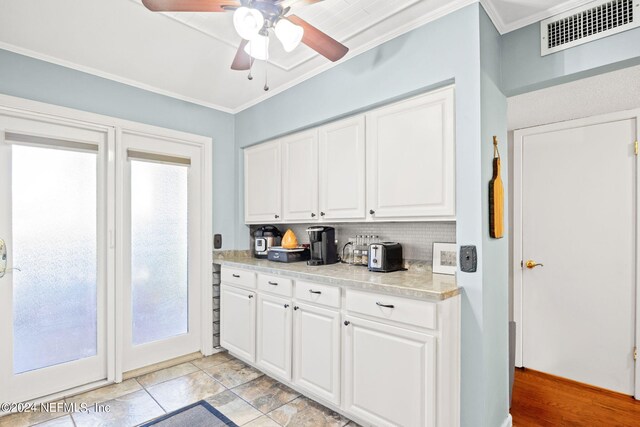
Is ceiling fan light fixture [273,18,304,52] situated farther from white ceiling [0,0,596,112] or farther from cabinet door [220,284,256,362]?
cabinet door [220,284,256,362]

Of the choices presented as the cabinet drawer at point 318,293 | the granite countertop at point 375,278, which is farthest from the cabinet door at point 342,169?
the cabinet drawer at point 318,293

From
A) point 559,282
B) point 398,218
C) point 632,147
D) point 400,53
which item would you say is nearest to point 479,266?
point 398,218

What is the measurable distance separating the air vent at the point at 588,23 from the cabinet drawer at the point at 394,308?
161cm

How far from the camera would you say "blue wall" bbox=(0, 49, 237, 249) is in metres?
2.38

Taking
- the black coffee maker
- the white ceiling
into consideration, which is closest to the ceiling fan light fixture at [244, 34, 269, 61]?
the white ceiling

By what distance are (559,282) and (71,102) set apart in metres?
4.24

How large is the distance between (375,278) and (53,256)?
239 centimetres

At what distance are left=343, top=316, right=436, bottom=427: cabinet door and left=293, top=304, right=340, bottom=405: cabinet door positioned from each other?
87 millimetres

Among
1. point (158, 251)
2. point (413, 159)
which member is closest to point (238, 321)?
point (158, 251)

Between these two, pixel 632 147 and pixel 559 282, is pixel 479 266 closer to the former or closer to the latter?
pixel 559 282

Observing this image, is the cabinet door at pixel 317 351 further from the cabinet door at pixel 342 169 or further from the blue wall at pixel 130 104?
the blue wall at pixel 130 104

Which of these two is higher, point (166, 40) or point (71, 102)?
point (166, 40)

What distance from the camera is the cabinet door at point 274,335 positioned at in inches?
98.6

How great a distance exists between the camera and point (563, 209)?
293cm
